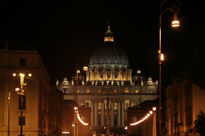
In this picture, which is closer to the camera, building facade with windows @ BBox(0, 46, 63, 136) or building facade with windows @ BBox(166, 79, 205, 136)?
building facade with windows @ BBox(166, 79, 205, 136)

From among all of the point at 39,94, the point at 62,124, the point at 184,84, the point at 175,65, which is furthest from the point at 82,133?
the point at 175,65

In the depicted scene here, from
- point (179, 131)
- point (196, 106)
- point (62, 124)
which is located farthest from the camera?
point (62, 124)

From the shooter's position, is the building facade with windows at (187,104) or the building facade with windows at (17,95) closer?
the building facade with windows at (187,104)

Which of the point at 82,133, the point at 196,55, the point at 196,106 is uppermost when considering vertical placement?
the point at 196,55

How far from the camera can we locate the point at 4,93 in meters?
66.8

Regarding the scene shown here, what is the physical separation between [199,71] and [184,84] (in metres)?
19.9

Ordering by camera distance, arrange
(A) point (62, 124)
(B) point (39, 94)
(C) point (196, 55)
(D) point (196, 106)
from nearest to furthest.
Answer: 1. (C) point (196, 55)
2. (D) point (196, 106)
3. (B) point (39, 94)
4. (A) point (62, 124)

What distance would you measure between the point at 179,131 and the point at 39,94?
15.1 metres

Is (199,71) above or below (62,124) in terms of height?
above

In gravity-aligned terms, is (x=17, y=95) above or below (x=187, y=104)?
above

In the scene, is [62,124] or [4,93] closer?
[4,93]

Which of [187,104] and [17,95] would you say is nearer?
[187,104]

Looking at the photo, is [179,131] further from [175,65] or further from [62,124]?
[62,124]

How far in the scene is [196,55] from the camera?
39500 mm
